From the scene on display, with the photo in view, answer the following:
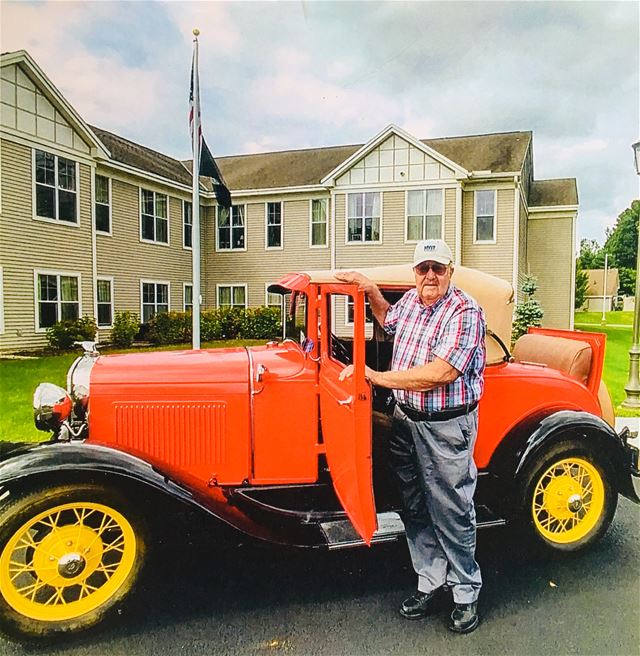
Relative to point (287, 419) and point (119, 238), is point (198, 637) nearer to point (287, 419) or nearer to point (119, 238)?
point (287, 419)

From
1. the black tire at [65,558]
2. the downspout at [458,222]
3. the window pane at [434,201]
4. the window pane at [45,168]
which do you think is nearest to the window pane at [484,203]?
the downspout at [458,222]

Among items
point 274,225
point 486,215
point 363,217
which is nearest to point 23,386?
point 274,225

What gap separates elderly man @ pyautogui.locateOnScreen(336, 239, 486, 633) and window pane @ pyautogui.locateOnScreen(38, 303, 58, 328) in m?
11.4

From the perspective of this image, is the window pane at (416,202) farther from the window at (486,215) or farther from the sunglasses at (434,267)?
the sunglasses at (434,267)

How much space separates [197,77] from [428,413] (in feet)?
25.7

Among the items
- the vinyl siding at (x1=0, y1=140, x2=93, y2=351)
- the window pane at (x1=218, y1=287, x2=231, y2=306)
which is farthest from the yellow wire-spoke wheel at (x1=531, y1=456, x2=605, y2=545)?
the window pane at (x1=218, y1=287, x2=231, y2=306)

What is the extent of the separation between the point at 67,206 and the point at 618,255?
96.3ft

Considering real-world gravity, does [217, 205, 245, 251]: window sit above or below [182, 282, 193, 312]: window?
above

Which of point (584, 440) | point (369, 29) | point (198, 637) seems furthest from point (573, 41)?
point (198, 637)

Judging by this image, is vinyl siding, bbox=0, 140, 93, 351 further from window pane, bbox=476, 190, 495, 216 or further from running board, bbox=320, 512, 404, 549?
window pane, bbox=476, 190, 495, 216

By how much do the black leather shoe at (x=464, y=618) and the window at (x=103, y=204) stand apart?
13.5m

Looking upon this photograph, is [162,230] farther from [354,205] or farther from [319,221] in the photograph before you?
[354,205]

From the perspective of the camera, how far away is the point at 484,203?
15688 millimetres

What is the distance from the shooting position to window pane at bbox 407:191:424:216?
1573 cm
